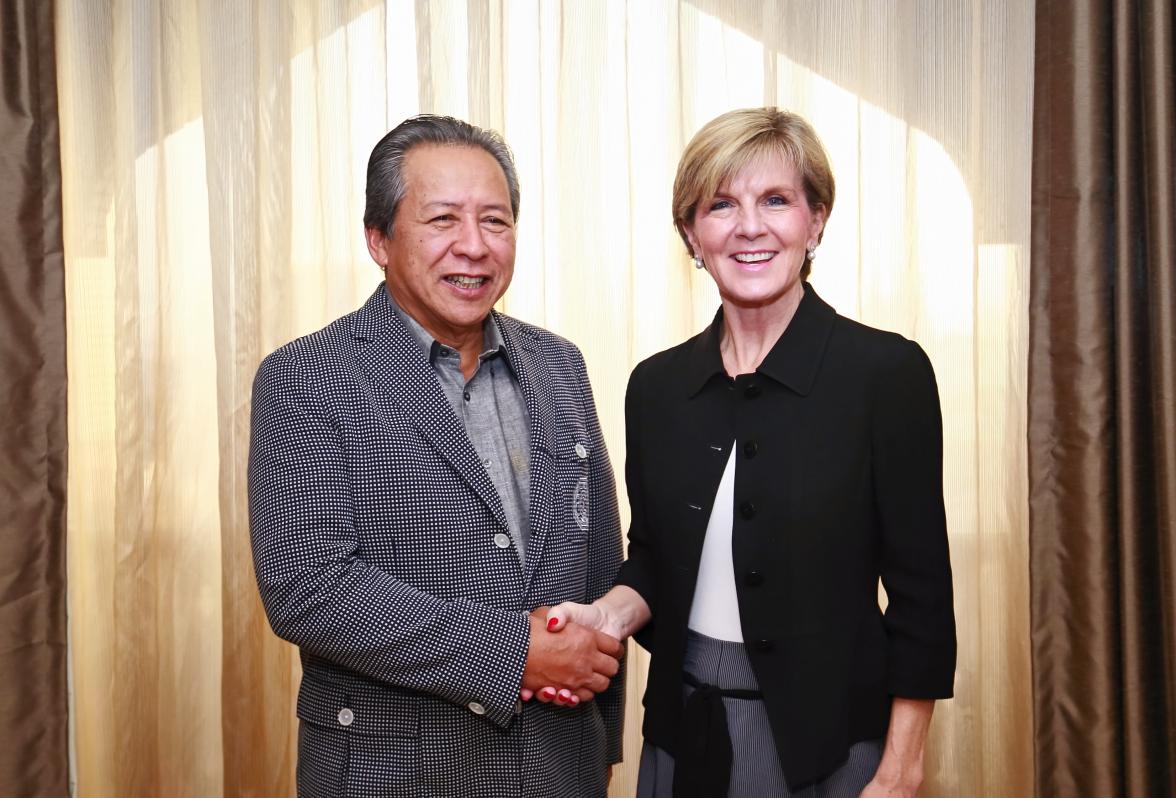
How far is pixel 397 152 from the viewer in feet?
5.92

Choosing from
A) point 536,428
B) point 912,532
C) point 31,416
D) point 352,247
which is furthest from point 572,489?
point 31,416

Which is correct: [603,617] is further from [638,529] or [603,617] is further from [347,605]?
[347,605]

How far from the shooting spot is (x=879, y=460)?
62.2 inches

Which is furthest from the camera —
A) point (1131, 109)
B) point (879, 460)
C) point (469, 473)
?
point (1131, 109)

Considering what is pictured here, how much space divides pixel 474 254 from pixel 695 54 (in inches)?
44.5

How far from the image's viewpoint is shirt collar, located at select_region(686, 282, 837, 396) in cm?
163

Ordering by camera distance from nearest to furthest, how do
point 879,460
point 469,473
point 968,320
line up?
point 879,460 < point 469,473 < point 968,320

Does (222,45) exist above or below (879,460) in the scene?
above

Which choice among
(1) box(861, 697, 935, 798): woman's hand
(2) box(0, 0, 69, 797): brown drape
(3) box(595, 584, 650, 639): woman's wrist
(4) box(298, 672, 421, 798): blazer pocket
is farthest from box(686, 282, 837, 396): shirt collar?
(2) box(0, 0, 69, 797): brown drape

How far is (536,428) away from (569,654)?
15.1 inches

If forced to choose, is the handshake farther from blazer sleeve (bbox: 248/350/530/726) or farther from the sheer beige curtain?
the sheer beige curtain

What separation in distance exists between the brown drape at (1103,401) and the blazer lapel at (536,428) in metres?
1.08

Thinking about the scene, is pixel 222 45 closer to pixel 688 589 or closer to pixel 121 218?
pixel 121 218

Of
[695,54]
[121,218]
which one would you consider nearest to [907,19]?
[695,54]
